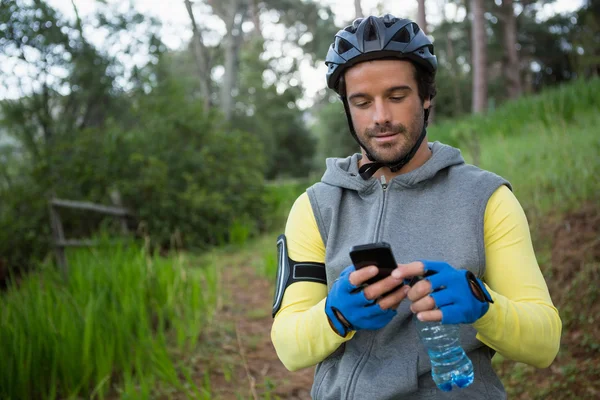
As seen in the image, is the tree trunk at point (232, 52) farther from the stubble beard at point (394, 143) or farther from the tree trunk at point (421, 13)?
the stubble beard at point (394, 143)

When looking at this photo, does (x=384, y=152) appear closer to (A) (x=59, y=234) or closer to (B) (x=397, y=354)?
(B) (x=397, y=354)

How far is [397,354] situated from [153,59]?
974cm

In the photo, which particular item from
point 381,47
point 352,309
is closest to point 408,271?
point 352,309

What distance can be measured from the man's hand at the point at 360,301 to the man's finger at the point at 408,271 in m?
0.02

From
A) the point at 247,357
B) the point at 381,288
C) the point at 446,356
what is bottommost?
the point at 247,357

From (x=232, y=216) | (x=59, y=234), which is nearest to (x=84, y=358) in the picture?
(x=59, y=234)

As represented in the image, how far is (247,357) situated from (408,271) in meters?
3.03

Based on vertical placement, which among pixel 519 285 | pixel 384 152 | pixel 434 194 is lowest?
pixel 519 285

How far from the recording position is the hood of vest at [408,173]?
67.2 inches

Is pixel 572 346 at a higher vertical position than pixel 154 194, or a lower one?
lower

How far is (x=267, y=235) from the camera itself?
10.2 metres

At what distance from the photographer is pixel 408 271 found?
1.32 metres

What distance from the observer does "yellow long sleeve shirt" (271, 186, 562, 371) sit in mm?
1442

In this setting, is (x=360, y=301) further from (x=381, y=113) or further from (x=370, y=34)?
(x=370, y=34)
